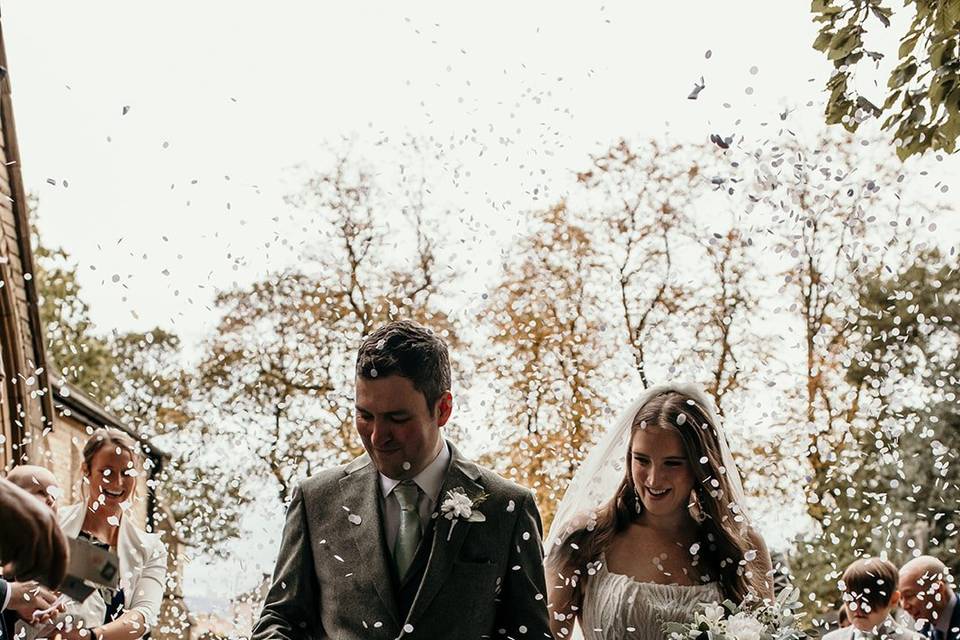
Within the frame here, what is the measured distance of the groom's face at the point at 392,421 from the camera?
228 centimetres

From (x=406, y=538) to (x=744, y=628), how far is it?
0.95 metres

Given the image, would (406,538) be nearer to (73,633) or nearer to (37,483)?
(73,633)

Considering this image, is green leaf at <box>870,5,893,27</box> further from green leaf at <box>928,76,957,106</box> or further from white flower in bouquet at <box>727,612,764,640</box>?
white flower in bouquet at <box>727,612,764,640</box>

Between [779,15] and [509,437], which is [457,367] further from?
[779,15]

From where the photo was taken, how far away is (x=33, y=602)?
340 centimetres

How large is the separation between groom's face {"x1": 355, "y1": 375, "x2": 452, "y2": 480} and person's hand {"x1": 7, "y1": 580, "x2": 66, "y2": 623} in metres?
1.66

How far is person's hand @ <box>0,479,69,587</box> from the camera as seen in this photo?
1.30m

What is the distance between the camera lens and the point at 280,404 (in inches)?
324

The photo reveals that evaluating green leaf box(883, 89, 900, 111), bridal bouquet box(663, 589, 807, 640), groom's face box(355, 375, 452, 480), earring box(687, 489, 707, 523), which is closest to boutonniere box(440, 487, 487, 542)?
groom's face box(355, 375, 452, 480)

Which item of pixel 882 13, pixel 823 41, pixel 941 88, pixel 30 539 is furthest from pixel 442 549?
pixel 882 13

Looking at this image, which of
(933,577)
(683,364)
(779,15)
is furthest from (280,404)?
(933,577)

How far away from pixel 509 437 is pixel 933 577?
4.27m

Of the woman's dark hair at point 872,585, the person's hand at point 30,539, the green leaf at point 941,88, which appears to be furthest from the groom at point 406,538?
the woman's dark hair at point 872,585

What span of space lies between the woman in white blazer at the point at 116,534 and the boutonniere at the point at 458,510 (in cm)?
166
